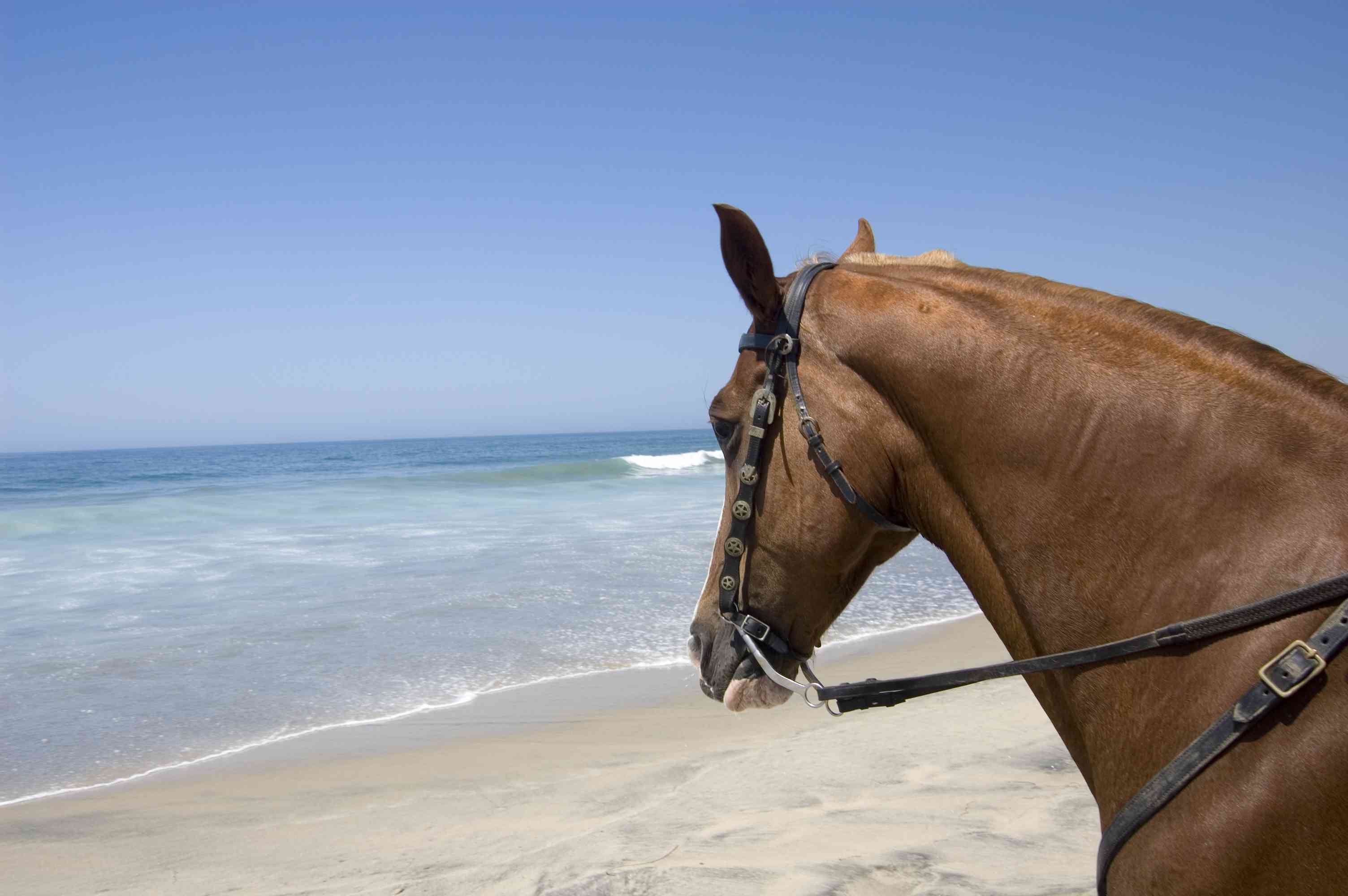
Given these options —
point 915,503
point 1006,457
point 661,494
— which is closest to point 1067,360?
point 1006,457

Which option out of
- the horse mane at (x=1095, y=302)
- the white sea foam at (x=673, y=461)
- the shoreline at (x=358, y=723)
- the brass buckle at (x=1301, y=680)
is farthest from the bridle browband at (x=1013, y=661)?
the white sea foam at (x=673, y=461)

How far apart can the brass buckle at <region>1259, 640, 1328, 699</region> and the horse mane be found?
1.18 ft

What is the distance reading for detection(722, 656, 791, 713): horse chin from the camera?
5.93 ft

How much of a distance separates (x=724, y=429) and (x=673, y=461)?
131 ft

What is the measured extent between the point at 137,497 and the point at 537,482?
11.3 metres

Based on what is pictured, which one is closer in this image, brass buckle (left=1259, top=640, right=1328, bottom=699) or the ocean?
brass buckle (left=1259, top=640, right=1328, bottom=699)

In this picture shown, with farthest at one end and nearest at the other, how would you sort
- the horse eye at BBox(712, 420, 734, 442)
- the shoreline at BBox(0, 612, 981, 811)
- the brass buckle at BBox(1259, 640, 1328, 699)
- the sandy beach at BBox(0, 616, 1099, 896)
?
the shoreline at BBox(0, 612, 981, 811)
the sandy beach at BBox(0, 616, 1099, 896)
the horse eye at BBox(712, 420, 734, 442)
the brass buckle at BBox(1259, 640, 1328, 699)

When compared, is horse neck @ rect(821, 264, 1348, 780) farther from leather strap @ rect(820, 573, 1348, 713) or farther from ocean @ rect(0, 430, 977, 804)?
ocean @ rect(0, 430, 977, 804)

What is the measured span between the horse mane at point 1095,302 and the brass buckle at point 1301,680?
1.18ft

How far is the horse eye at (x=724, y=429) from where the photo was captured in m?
1.80

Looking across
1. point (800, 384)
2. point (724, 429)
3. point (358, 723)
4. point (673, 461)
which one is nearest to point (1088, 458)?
point (800, 384)

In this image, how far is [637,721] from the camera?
622 centimetres

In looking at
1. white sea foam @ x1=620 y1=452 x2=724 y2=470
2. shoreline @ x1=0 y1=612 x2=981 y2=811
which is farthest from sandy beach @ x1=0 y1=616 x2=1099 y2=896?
white sea foam @ x1=620 y1=452 x2=724 y2=470

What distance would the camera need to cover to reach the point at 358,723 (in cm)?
628
